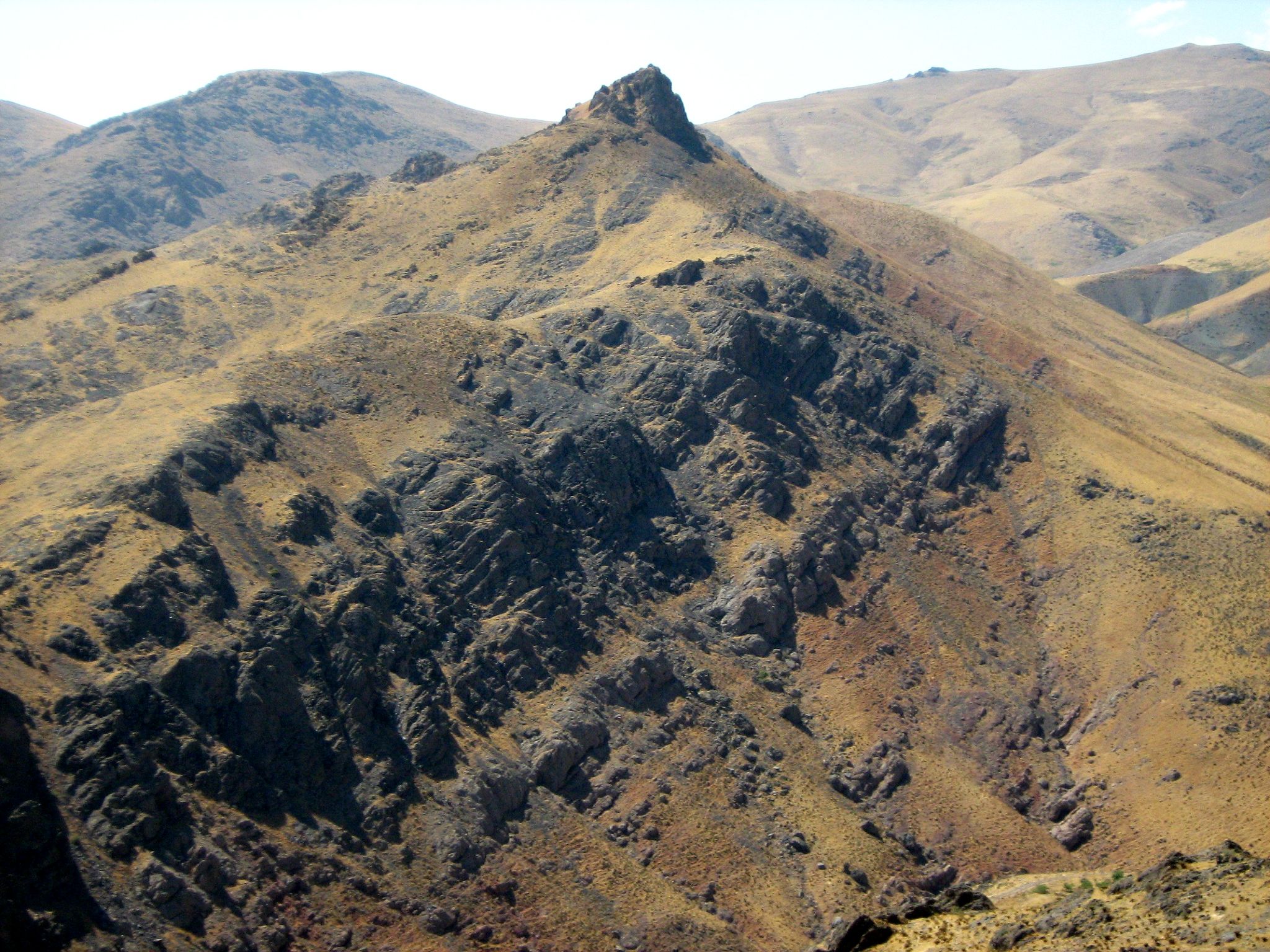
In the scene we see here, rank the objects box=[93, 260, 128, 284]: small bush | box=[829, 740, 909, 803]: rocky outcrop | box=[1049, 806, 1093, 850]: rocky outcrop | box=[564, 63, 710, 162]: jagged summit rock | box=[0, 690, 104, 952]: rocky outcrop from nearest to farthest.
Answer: box=[0, 690, 104, 952]: rocky outcrop
box=[1049, 806, 1093, 850]: rocky outcrop
box=[829, 740, 909, 803]: rocky outcrop
box=[93, 260, 128, 284]: small bush
box=[564, 63, 710, 162]: jagged summit rock

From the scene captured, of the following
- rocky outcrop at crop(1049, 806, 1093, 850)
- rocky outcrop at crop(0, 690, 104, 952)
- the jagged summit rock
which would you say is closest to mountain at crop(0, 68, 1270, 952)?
rocky outcrop at crop(0, 690, 104, 952)

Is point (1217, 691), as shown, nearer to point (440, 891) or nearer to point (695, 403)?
point (695, 403)

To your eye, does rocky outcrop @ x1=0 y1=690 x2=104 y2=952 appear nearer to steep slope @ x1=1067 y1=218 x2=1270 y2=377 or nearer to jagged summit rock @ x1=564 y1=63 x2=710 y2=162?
jagged summit rock @ x1=564 y1=63 x2=710 y2=162

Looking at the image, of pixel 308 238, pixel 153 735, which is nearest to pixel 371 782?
pixel 153 735

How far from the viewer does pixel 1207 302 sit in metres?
186

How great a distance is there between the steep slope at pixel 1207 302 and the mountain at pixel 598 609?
7782 centimetres

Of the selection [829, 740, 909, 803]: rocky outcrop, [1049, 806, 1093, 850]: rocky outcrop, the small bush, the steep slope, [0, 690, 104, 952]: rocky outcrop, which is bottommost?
[1049, 806, 1093, 850]: rocky outcrop

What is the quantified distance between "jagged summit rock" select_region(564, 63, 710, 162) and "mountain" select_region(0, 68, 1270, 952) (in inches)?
997

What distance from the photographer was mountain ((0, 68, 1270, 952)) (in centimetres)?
5066

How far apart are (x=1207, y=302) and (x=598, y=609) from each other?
15692cm

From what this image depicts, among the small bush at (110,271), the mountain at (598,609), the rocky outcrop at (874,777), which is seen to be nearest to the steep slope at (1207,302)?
the mountain at (598,609)

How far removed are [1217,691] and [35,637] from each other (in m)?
64.5

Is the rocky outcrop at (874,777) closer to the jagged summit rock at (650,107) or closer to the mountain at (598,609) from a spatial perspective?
the mountain at (598,609)

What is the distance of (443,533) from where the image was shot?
228 ft
